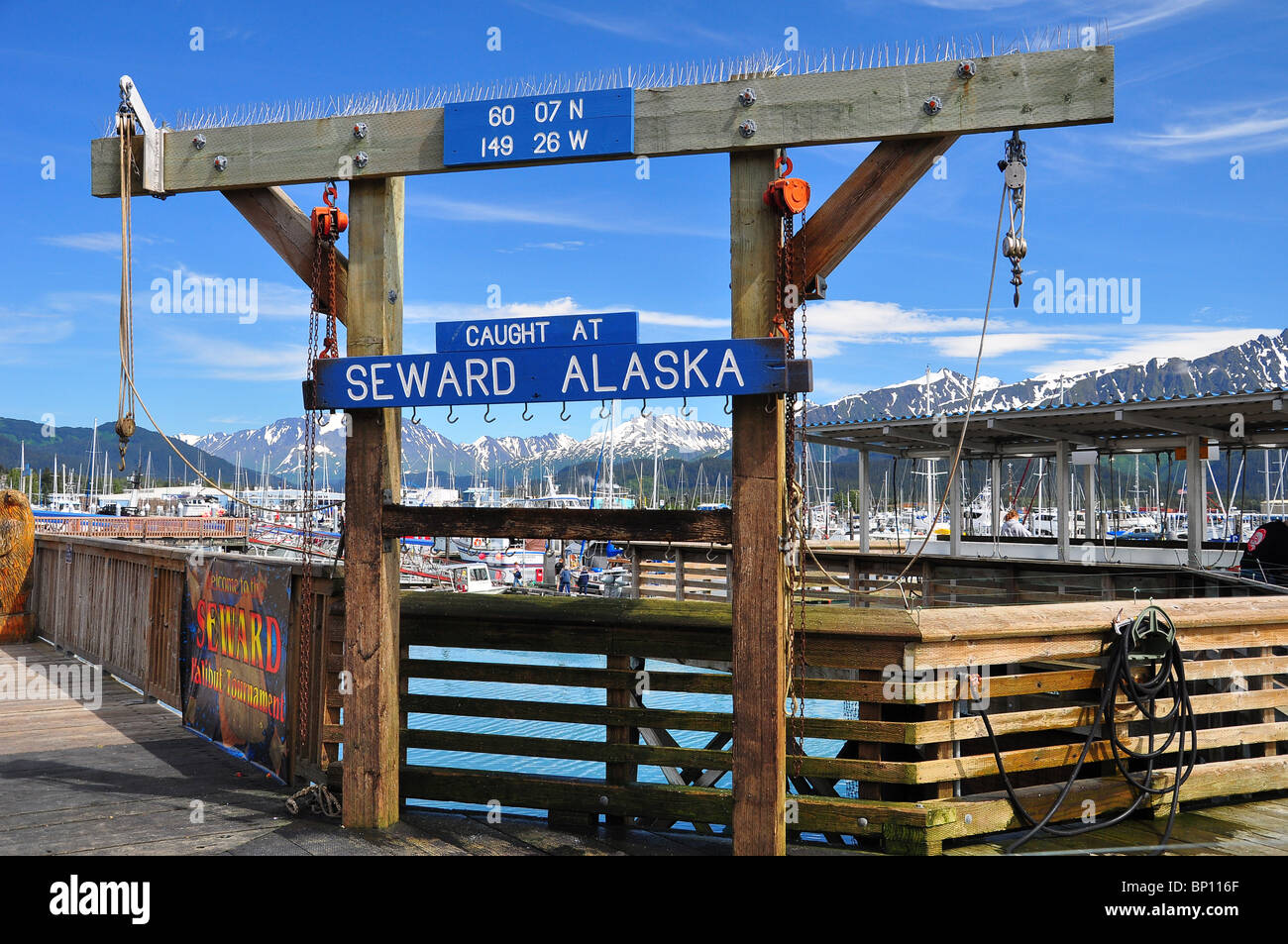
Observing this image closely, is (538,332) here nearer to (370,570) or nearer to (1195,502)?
(370,570)

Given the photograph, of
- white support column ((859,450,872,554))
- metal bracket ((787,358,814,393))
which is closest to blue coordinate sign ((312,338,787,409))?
metal bracket ((787,358,814,393))

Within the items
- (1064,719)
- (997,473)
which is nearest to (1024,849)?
(1064,719)

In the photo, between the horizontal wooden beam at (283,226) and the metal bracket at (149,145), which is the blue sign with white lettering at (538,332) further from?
the metal bracket at (149,145)

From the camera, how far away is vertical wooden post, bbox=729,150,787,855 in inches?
180

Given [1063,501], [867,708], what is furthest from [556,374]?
[1063,501]

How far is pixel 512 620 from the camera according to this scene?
5609mm

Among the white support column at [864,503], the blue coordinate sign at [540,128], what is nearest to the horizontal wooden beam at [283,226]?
the blue coordinate sign at [540,128]

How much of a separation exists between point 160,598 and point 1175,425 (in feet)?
50.9

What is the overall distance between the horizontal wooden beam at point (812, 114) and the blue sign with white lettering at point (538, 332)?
2.93ft

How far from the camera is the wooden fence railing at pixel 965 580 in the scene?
42.5 ft

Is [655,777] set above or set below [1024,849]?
below

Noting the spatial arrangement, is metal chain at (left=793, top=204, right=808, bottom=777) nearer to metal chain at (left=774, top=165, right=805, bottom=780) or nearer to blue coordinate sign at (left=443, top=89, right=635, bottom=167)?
metal chain at (left=774, top=165, right=805, bottom=780)

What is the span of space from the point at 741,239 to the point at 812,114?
0.73 meters
